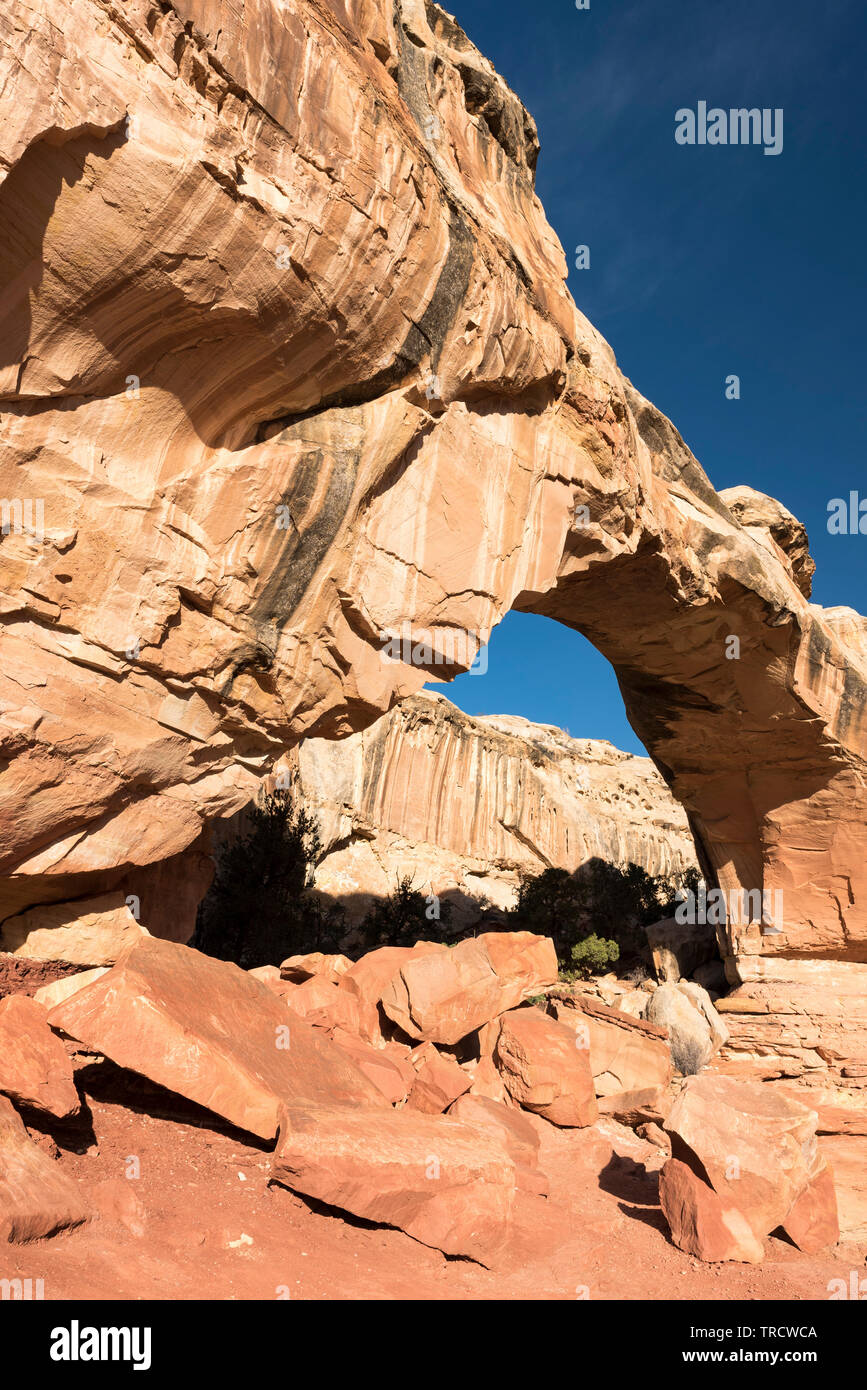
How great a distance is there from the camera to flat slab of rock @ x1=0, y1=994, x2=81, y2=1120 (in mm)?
4738

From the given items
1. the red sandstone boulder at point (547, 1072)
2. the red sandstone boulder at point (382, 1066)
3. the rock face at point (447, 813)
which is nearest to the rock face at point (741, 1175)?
the red sandstone boulder at point (382, 1066)

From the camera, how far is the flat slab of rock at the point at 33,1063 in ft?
15.5

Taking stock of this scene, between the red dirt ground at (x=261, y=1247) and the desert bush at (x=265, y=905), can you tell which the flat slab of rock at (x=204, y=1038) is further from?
the desert bush at (x=265, y=905)

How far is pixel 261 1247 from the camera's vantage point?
14.7 feet

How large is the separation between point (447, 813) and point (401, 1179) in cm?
2651

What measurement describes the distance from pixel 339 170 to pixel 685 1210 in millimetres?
8223

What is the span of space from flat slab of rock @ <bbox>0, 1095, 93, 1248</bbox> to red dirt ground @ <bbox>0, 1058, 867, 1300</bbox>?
0.25 feet

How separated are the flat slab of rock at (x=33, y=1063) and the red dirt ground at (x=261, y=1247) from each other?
28 centimetres

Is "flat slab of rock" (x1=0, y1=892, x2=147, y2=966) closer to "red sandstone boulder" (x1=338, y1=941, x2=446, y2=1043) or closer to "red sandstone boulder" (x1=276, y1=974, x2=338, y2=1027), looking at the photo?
"red sandstone boulder" (x1=276, y1=974, x2=338, y2=1027)

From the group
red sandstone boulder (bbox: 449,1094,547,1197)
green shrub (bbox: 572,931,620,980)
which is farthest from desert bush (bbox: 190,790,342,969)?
red sandstone boulder (bbox: 449,1094,547,1197)

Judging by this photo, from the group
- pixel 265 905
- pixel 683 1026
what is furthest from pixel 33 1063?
pixel 683 1026

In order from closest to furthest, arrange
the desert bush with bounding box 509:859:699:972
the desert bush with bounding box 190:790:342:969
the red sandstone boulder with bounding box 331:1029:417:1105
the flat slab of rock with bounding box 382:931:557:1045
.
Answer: the red sandstone boulder with bounding box 331:1029:417:1105 < the flat slab of rock with bounding box 382:931:557:1045 < the desert bush with bounding box 190:790:342:969 < the desert bush with bounding box 509:859:699:972
